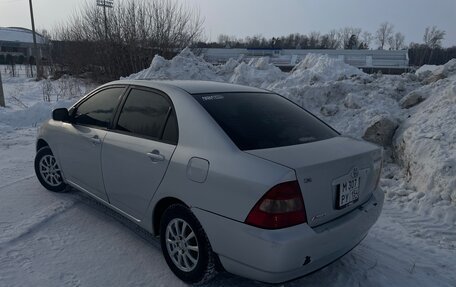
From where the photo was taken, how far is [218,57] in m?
31.6

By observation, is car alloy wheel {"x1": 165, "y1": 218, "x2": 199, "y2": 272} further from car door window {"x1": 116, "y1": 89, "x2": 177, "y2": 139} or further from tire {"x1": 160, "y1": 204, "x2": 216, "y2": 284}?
car door window {"x1": 116, "y1": 89, "x2": 177, "y2": 139}

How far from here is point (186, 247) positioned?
2.92m

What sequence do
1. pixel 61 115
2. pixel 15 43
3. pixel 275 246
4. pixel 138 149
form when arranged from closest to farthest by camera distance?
1. pixel 275 246
2. pixel 138 149
3. pixel 61 115
4. pixel 15 43

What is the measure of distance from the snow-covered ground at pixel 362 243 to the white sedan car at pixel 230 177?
347 millimetres

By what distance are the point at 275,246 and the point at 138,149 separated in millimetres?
1551

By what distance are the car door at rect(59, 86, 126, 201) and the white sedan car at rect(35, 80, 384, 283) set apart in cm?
2

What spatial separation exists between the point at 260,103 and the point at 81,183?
7.27 feet

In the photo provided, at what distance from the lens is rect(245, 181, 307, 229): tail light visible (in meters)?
2.39

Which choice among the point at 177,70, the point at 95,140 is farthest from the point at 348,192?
the point at 177,70

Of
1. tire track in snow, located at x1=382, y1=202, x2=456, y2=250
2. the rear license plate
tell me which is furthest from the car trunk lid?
tire track in snow, located at x1=382, y1=202, x2=456, y2=250

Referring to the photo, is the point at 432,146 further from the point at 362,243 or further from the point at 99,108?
the point at 99,108

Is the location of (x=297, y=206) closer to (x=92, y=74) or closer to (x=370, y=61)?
(x=92, y=74)

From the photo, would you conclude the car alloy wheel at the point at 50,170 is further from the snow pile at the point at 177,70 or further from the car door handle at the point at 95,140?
the snow pile at the point at 177,70

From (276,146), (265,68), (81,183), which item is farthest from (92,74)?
(276,146)
